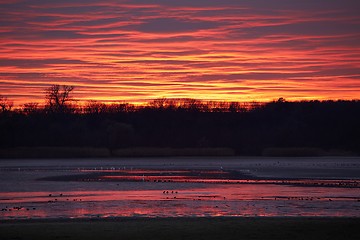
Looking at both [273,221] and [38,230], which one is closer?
[38,230]

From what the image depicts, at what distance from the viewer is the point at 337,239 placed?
18188 mm

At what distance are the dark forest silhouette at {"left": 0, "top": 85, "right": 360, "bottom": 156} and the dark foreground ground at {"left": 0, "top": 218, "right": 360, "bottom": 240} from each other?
74470mm

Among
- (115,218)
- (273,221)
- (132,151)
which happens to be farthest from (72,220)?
(132,151)

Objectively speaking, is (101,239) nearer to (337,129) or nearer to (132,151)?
(132,151)

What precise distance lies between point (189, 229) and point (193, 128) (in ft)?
307

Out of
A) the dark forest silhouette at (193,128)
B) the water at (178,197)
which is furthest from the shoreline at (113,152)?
the water at (178,197)

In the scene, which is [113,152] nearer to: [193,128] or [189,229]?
[193,128]

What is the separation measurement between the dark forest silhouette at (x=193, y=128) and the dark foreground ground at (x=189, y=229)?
74470 millimetres

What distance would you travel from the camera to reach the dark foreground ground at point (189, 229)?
18797mm

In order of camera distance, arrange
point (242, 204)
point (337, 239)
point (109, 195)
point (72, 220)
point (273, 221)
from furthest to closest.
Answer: point (109, 195) → point (242, 204) → point (72, 220) → point (273, 221) → point (337, 239)

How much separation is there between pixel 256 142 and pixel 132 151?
2174cm

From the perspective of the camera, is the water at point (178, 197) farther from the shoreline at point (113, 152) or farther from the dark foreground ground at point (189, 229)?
the shoreline at point (113, 152)

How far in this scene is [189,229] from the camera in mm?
20125

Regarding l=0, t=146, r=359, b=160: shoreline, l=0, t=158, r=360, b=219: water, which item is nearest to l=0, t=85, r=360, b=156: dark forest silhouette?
l=0, t=146, r=359, b=160: shoreline
